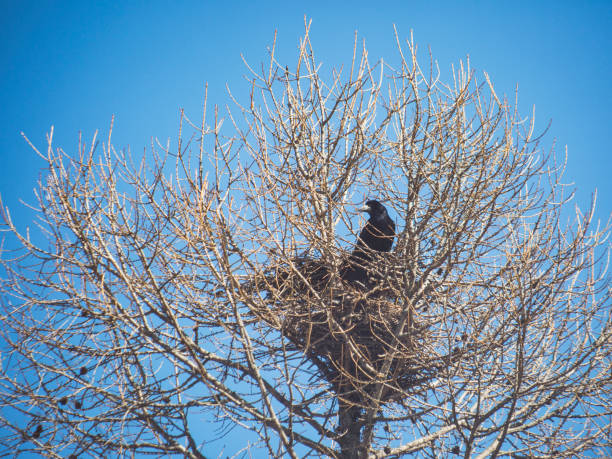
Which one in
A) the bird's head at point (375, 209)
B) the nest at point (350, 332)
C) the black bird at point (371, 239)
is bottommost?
the nest at point (350, 332)

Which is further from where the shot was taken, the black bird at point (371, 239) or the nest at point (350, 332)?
the black bird at point (371, 239)

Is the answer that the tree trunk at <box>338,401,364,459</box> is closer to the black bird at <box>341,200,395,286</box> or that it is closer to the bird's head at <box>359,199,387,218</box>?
the black bird at <box>341,200,395,286</box>

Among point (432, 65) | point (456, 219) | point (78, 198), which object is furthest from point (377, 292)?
point (78, 198)

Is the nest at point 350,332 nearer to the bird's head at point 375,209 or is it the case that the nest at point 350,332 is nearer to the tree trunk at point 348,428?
the tree trunk at point 348,428

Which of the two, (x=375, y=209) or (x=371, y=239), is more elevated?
(x=375, y=209)

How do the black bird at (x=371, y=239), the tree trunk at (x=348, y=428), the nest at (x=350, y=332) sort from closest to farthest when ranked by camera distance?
the nest at (x=350, y=332) → the tree trunk at (x=348, y=428) → the black bird at (x=371, y=239)

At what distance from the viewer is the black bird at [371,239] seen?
5.96m

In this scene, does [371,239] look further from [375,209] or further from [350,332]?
[350,332]

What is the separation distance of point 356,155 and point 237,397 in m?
2.37

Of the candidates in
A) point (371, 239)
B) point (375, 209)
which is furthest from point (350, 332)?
point (375, 209)

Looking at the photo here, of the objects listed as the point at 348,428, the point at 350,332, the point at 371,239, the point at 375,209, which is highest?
the point at 375,209

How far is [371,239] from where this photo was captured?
6754 mm

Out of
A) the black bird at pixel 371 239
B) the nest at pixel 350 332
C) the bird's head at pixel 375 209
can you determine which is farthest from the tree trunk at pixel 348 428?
the bird's head at pixel 375 209

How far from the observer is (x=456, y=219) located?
4.39 meters
